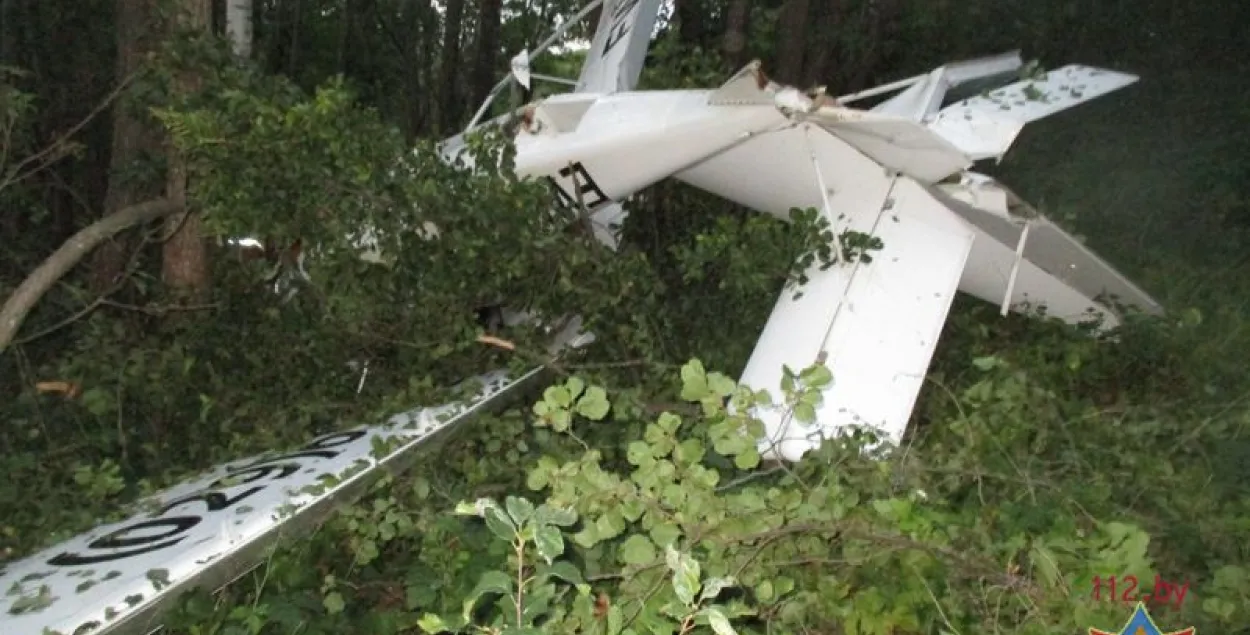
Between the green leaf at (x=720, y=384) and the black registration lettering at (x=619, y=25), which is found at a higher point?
the black registration lettering at (x=619, y=25)

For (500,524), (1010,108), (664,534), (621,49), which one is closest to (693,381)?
(664,534)

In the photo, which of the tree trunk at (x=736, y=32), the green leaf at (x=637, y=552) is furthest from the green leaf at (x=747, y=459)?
the tree trunk at (x=736, y=32)

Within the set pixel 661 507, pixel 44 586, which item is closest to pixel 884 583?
pixel 661 507

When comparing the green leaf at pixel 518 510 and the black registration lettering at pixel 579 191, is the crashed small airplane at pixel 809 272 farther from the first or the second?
the green leaf at pixel 518 510

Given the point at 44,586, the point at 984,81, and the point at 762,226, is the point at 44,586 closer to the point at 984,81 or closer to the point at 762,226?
the point at 762,226

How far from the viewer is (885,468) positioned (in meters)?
3.04

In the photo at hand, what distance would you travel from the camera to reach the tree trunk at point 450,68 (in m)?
11.3

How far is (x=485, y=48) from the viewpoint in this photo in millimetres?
10930

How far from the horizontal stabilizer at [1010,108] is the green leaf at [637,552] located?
2144 mm

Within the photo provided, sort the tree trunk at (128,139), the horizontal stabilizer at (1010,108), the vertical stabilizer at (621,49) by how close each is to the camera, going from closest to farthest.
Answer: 1. the horizontal stabilizer at (1010,108)
2. the tree trunk at (128,139)
3. the vertical stabilizer at (621,49)

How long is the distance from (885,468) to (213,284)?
4.08 m

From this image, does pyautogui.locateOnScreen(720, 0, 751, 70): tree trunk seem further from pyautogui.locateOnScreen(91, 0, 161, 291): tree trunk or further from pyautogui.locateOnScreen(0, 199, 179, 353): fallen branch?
pyautogui.locateOnScreen(0, 199, 179, 353): fallen branch

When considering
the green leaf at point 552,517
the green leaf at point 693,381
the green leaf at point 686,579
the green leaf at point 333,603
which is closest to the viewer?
the green leaf at point 686,579

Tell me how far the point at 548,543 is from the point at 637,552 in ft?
1.93
